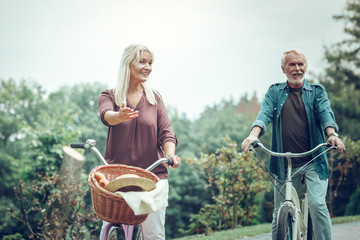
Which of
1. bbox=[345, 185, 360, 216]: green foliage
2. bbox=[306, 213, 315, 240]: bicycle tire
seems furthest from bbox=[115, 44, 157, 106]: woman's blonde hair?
bbox=[345, 185, 360, 216]: green foliage

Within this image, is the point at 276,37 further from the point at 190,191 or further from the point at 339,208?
the point at 339,208

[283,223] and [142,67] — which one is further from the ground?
[142,67]

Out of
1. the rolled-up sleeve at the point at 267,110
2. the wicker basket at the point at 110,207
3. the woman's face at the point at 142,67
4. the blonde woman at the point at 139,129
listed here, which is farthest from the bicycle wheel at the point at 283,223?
the woman's face at the point at 142,67

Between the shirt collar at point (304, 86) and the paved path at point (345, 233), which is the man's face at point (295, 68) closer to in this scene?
the shirt collar at point (304, 86)

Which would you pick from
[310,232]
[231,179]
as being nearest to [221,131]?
[231,179]

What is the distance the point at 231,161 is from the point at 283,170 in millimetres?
5456

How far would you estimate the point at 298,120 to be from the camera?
378 centimetres

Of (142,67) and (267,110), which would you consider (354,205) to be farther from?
(142,67)

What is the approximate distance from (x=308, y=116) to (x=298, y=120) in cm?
9

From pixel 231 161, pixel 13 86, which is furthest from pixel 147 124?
pixel 13 86

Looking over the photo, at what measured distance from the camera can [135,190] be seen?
2.63m

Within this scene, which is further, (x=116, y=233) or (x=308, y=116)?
(x=308, y=116)

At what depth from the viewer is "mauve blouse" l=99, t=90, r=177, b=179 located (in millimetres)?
3195

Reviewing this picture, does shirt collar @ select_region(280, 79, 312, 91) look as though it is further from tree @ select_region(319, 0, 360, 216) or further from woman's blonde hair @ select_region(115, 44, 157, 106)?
tree @ select_region(319, 0, 360, 216)
